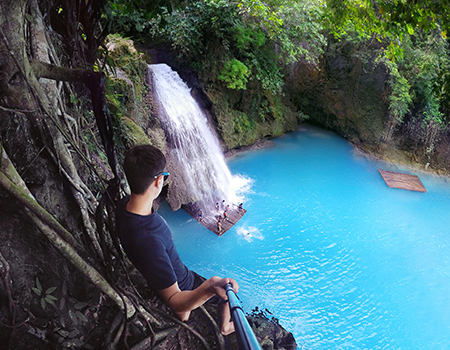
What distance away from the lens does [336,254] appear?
6.96 m

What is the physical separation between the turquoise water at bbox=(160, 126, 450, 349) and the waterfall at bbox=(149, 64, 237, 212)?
0.78 m

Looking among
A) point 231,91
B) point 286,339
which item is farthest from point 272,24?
point 286,339

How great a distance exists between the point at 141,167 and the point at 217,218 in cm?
596

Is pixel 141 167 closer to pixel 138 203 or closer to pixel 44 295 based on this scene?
pixel 138 203

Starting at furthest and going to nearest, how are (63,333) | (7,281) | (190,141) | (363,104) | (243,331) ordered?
1. (363,104)
2. (190,141)
3. (63,333)
4. (7,281)
5. (243,331)

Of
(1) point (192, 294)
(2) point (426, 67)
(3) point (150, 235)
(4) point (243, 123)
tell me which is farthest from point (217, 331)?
(2) point (426, 67)

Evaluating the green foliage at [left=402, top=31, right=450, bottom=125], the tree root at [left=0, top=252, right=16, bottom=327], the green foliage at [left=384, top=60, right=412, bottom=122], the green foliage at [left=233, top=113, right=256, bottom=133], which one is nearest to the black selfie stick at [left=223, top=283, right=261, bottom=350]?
the tree root at [left=0, top=252, right=16, bottom=327]

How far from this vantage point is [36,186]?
2117 mm

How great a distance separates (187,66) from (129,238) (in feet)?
27.3

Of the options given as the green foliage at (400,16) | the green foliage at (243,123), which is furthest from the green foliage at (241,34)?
the green foliage at (400,16)

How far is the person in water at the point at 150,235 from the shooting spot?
1.60 metres

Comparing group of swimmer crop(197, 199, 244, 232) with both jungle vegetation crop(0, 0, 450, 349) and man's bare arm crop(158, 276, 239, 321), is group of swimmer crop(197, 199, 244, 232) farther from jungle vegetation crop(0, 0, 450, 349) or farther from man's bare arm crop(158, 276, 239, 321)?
man's bare arm crop(158, 276, 239, 321)

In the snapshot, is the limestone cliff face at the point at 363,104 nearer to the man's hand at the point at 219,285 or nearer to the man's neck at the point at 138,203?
the man's neck at the point at 138,203

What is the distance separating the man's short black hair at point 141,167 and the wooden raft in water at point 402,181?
987 centimetres
